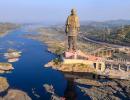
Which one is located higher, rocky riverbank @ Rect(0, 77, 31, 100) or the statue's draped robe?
the statue's draped robe

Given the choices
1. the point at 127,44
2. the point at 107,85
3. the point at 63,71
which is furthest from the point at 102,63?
the point at 127,44

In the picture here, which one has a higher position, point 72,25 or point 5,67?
point 72,25

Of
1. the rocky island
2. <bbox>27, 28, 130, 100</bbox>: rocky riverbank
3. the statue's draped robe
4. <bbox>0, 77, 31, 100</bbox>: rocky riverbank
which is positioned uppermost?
the statue's draped robe

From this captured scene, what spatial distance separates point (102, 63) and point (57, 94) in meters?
28.8

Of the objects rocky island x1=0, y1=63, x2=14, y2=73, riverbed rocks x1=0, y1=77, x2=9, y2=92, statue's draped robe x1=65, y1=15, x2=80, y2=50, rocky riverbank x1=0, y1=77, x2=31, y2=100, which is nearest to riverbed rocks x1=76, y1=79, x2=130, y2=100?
rocky riverbank x1=0, y1=77, x2=31, y2=100

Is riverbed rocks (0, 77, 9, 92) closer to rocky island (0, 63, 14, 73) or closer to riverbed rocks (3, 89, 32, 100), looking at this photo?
riverbed rocks (3, 89, 32, 100)

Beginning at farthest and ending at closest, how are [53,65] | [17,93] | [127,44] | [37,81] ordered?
[127,44] → [53,65] → [37,81] → [17,93]

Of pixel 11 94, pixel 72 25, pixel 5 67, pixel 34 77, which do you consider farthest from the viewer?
pixel 72 25

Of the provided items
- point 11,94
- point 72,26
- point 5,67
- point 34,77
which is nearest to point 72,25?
point 72,26

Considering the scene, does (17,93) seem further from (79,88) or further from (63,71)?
(63,71)

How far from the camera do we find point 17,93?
→ 6669 centimetres

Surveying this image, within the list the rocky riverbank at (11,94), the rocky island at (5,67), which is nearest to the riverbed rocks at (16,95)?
the rocky riverbank at (11,94)

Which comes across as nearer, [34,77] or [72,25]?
[34,77]

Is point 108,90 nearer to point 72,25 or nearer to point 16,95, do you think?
point 16,95
